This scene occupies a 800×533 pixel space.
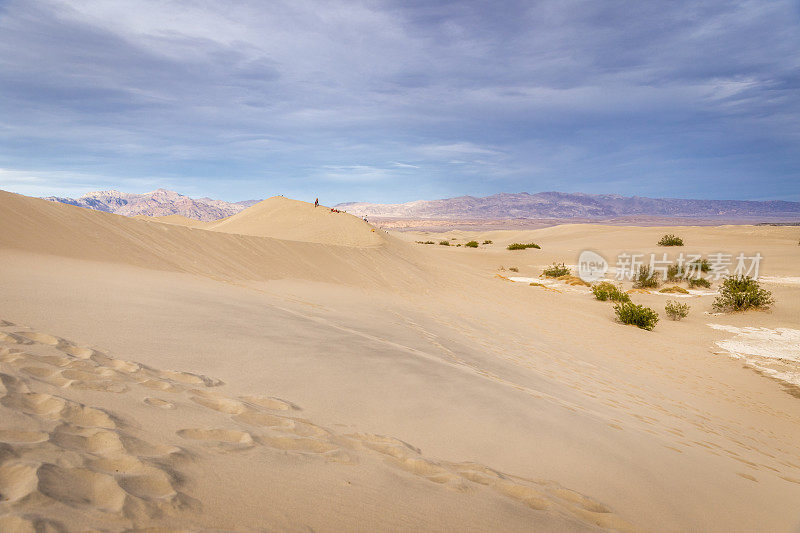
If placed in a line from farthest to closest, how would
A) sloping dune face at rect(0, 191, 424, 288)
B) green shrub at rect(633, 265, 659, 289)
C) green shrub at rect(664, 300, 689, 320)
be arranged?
green shrub at rect(633, 265, 659, 289), green shrub at rect(664, 300, 689, 320), sloping dune face at rect(0, 191, 424, 288)

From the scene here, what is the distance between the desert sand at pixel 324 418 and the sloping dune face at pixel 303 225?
36.5ft

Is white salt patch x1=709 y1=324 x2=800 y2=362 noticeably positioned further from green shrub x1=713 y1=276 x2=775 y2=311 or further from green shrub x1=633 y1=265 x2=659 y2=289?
green shrub x1=633 y1=265 x2=659 y2=289

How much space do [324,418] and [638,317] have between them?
11.5m

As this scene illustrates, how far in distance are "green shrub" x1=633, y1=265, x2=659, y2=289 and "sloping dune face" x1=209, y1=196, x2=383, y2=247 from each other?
41.0ft

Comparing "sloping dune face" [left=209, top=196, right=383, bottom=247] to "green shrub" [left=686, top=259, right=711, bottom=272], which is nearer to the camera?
"sloping dune face" [left=209, top=196, right=383, bottom=247]

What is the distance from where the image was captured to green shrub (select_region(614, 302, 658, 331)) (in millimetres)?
11531

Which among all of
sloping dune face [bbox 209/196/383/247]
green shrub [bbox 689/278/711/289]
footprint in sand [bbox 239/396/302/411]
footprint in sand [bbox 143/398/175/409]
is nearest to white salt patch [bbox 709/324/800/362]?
green shrub [bbox 689/278/711/289]

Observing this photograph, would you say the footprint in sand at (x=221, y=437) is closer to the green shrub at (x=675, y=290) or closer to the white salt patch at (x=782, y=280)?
the green shrub at (x=675, y=290)

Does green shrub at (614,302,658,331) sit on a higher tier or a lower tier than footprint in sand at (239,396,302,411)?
higher

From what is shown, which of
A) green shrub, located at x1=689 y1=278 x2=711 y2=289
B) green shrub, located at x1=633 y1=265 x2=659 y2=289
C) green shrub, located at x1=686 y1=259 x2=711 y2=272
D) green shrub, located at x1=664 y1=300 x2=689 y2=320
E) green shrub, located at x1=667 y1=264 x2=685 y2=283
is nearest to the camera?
green shrub, located at x1=664 y1=300 x2=689 y2=320

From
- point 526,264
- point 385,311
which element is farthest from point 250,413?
point 526,264

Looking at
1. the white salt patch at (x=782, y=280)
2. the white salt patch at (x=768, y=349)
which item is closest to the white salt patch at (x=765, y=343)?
the white salt patch at (x=768, y=349)

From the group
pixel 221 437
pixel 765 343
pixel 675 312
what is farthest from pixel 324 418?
pixel 675 312

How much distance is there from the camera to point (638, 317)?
11.7m
